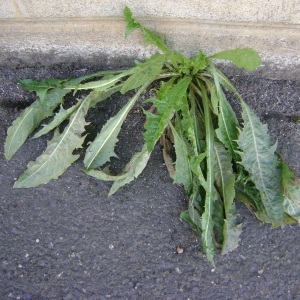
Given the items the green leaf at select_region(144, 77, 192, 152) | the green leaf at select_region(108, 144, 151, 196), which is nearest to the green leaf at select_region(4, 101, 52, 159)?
the green leaf at select_region(108, 144, 151, 196)

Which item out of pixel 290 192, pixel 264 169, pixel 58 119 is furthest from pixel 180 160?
pixel 58 119

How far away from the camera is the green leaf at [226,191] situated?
1649 mm

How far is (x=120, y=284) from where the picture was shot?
178 cm

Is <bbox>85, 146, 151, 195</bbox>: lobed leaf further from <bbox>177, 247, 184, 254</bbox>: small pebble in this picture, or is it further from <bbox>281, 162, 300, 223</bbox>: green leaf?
<bbox>281, 162, 300, 223</bbox>: green leaf

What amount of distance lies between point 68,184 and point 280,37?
1039mm

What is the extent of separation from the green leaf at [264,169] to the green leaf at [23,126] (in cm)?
80

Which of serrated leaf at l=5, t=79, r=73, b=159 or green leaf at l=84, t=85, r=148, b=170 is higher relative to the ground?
serrated leaf at l=5, t=79, r=73, b=159

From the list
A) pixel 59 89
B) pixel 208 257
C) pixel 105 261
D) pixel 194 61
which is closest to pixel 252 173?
pixel 208 257

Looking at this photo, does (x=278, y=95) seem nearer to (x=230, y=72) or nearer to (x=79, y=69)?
(x=230, y=72)

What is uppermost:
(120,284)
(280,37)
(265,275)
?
(280,37)

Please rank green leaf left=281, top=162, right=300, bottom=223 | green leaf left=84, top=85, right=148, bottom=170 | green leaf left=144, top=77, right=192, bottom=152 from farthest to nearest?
green leaf left=84, top=85, right=148, bottom=170, green leaf left=281, top=162, right=300, bottom=223, green leaf left=144, top=77, right=192, bottom=152

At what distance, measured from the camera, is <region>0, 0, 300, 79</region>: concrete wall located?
1653 millimetres

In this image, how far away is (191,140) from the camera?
1.65m

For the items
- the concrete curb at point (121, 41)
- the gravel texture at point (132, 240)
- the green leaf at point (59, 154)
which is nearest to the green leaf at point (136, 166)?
the gravel texture at point (132, 240)
